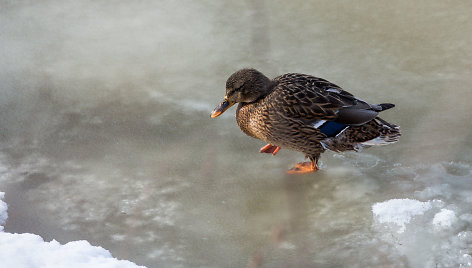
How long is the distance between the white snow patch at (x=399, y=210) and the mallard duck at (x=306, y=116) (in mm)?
486

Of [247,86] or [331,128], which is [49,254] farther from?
[331,128]

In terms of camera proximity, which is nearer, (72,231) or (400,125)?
(72,231)

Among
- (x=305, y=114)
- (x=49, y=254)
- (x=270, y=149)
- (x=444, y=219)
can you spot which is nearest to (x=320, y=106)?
(x=305, y=114)

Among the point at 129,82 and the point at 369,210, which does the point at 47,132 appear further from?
the point at 369,210

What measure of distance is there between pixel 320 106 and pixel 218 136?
858mm

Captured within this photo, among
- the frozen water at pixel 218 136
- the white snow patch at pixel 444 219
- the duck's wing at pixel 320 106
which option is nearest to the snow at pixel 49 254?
the frozen water at pixel 218 136

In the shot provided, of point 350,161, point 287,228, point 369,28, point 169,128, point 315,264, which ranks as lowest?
point 315,264

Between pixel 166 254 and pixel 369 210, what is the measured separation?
1193 millimetres

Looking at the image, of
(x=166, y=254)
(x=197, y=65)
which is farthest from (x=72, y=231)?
(x=197, y=65)

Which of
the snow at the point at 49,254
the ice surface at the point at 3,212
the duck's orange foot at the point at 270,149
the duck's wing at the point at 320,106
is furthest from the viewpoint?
the duck's orange foot at the point at 270,149

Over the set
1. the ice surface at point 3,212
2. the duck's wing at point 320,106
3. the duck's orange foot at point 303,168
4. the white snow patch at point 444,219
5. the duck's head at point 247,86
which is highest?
the duck's head at point 247,86

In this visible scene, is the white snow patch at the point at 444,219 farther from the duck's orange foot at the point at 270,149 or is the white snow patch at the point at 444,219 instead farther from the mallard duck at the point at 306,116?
the duck's orange foot at the point at 270,149

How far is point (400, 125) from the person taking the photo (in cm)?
438

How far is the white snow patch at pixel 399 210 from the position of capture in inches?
139
